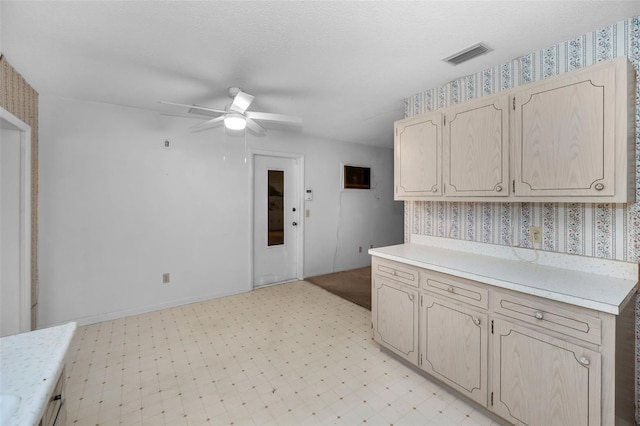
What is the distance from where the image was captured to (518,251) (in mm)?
2086

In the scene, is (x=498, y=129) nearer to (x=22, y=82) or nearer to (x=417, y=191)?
(x=417, y=191)

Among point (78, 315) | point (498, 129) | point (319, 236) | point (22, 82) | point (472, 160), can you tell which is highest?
point (22, 82)

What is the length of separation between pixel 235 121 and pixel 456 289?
6.73 ft

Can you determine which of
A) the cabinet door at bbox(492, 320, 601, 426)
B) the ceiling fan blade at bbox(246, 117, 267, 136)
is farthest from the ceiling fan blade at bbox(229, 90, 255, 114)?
the cabinet door at bbox(492, 320, 601, 426)

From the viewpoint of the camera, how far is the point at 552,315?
4.58 ft

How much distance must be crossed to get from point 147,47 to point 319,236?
335cm

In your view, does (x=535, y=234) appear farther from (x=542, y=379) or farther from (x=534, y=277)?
(x=542, y=379)

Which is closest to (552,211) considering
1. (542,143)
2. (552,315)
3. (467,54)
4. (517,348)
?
(542,143)

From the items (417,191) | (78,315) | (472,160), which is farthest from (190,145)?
(472,160)

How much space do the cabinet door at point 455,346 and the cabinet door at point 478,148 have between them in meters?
0.85

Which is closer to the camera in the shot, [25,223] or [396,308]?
[396,308]

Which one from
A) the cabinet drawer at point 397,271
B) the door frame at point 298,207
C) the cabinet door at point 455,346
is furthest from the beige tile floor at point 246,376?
the door frame at point 298,207

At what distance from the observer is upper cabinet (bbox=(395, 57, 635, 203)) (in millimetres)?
1469

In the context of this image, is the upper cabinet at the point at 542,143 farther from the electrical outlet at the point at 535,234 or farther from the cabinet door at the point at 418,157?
the electrical outlet at the point at 535,234
